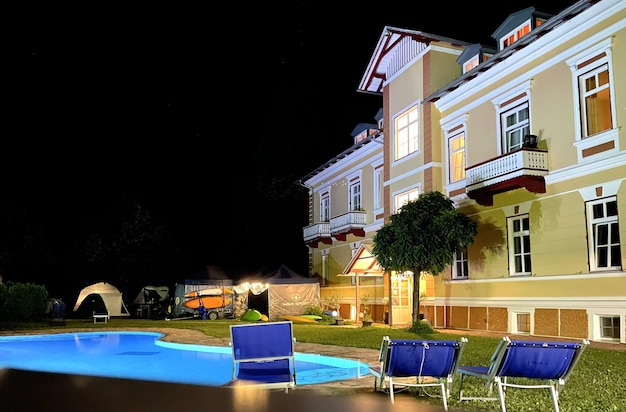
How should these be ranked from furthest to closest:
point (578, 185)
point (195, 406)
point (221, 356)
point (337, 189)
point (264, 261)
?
point (264, 261)
point (337, 189)
point (578, 185)
point (221, 356)
point (195, 406)

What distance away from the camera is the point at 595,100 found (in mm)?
15617

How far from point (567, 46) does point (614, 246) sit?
546 centimetres

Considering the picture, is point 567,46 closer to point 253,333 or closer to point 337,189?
point 253,333

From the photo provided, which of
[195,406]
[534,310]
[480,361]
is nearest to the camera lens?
[195,406]

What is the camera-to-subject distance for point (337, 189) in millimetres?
32750

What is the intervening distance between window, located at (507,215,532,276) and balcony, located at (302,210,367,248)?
10851 millimetres

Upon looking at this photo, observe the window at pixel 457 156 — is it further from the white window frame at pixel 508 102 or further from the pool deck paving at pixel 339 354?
the pool deck paving at pixel 339 354

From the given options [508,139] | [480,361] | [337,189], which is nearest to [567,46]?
[508,139]

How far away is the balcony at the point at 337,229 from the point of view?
93.7 ft

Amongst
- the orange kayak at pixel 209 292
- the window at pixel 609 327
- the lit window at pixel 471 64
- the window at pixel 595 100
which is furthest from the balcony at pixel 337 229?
the window at pixel 609 327

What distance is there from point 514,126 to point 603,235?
4691 mm

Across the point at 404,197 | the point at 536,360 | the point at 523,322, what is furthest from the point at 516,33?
the point at 536,360

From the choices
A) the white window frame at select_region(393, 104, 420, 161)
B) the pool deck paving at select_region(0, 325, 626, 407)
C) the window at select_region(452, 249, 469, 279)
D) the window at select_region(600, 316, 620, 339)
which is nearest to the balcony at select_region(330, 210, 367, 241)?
the white window frame at select_region(393, 104, 420, 161)

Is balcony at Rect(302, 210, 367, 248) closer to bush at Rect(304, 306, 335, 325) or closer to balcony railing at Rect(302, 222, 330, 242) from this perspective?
balcony railing at Rect(302, 222, 330, 242)
